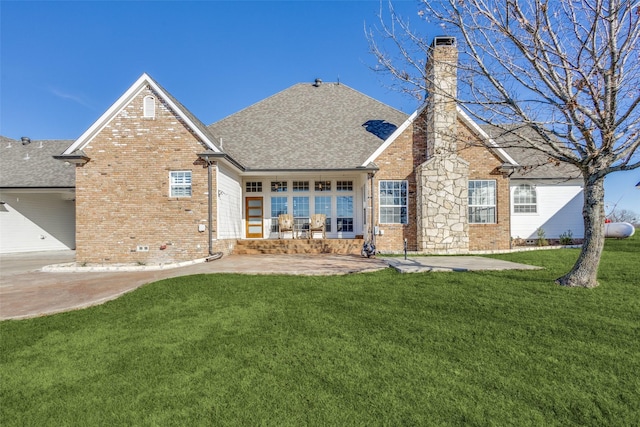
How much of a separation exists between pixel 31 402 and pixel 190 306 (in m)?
2.70

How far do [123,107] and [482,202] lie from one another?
13.9 meters

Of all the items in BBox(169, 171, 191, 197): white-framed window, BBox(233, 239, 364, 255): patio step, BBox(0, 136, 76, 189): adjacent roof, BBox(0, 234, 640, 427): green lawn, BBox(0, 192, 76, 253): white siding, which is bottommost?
BBox(0, 234, 640, 427): green lawn

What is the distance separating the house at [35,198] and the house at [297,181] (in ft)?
18.6

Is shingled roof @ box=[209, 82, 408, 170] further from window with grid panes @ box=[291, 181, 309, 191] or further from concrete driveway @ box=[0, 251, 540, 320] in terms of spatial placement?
concrete driveway @ box=[0, 251, 540, 320]

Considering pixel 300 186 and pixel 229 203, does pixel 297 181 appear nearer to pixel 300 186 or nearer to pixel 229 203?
pixel 300 186

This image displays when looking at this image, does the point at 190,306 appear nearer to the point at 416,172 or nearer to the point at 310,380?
the point at 310,380

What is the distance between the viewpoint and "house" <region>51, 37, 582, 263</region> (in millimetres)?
11312

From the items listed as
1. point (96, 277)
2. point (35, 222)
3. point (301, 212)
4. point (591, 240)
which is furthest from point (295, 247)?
point (35, 222)

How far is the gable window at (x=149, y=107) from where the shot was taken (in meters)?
11.5

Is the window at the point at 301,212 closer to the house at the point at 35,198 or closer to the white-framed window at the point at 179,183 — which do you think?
the white-framed window at the point at 179,183

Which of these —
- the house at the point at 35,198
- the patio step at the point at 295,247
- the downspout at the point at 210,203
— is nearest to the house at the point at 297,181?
the downspout at the point at 210,203

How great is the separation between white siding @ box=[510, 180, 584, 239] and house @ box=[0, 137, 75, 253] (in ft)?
70.1

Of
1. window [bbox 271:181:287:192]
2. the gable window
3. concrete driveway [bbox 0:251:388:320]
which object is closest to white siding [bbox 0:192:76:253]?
concrete driveway [bbox 0:251:388:320]

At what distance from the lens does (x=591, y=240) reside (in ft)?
21.2
